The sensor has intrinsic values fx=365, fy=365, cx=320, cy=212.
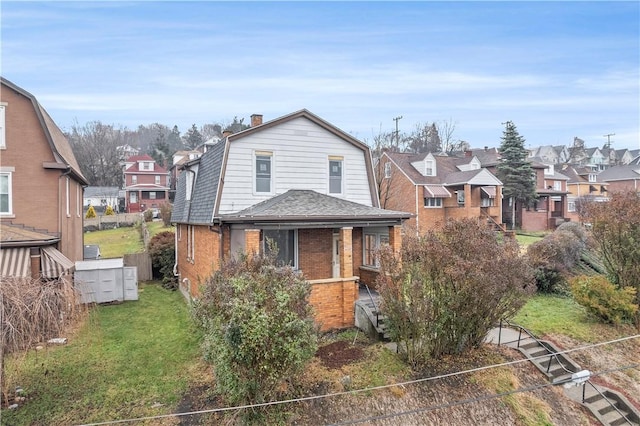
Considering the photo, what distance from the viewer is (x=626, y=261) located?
49.9 feet

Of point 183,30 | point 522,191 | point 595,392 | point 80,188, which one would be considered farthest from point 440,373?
point 522,191

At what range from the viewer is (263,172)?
14766 millimetres

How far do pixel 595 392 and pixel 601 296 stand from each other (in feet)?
16.1

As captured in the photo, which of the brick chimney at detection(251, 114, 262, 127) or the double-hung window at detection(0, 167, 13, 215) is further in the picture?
the brick chimney at detection(251, 114, 262, 127)

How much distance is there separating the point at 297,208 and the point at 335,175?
398 centimetres

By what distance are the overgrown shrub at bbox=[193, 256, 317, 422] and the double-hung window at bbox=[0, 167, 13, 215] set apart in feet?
36.4

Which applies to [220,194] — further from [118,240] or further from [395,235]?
[118,240]

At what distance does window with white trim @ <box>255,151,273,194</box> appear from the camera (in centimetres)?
1463

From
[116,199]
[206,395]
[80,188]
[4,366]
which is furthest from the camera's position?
[116,199]

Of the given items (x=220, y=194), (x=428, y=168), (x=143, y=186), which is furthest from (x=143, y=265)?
(x=143, y=186)

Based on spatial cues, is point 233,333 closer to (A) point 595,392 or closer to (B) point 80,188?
(A) point 595,392

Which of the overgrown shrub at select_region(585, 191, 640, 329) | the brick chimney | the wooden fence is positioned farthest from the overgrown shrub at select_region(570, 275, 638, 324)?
the wooden fence

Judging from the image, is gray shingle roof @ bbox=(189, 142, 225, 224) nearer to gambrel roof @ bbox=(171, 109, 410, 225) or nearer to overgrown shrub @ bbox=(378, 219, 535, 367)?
gambrel roof @ bbox=(171, 109, 410, 225)

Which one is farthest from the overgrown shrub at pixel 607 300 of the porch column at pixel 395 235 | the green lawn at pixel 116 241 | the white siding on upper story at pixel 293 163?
the green lawn at pixel 116 241
